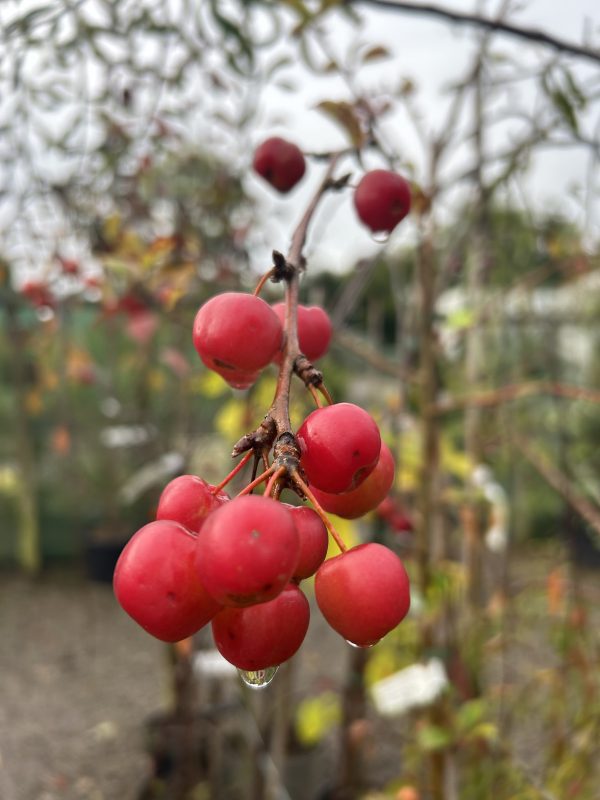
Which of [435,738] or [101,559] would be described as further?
[101,559]

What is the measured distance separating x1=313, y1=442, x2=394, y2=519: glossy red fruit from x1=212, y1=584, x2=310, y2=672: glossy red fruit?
0.07 m

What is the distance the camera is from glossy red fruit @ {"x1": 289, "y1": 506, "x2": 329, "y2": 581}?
34 cm

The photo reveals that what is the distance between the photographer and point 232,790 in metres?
2.03

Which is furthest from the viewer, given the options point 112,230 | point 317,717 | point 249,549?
point 317,717

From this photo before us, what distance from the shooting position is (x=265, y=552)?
0.94 feet

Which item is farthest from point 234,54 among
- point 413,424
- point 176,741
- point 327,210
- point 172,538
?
point 176,741

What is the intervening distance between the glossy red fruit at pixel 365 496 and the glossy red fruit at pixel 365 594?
50 mm

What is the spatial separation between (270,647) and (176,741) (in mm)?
1722

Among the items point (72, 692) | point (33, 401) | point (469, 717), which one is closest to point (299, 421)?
point (469, 717)

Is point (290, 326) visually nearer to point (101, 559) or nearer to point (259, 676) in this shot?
point (259, 676)

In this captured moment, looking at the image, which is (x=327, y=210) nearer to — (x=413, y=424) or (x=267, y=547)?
(x=413, y=424)

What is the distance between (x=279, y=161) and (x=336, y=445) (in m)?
0.35

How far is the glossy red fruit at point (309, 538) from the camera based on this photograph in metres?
0.34

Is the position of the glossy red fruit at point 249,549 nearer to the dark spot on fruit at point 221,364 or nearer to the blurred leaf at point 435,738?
the dark spot on fruit at point 221,364
